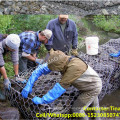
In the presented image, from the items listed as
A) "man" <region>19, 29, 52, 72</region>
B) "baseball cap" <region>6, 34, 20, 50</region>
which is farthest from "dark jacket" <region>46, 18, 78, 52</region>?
"baseball cap" <region>6, 34, 20, 50</region>

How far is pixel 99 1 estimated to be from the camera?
0.88 m

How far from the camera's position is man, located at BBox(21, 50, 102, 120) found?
6.88ft

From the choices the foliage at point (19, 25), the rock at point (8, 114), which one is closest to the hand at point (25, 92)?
the rock at point (8, 114)

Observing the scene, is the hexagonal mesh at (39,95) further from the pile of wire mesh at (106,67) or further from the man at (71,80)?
the pile of wire mesh at (106,67)

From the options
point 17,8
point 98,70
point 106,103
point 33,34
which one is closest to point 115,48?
point 98,70

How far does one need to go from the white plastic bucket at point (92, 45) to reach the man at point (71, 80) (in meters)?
1.31

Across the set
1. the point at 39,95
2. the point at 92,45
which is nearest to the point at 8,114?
the point at 39,95

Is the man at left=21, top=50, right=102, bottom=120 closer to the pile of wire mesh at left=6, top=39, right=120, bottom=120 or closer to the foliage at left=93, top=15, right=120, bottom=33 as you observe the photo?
the pile of wire mesh at left=6, top=39, right=120, bottom=120

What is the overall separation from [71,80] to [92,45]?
170cm

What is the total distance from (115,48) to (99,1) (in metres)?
3.62

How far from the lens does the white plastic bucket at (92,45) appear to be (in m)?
3.49

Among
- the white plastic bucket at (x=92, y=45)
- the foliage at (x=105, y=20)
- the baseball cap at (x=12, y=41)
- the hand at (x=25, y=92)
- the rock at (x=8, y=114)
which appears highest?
the foliage at (x=105, y=20)

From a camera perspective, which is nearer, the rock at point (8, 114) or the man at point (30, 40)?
the rock at point (8, 114)

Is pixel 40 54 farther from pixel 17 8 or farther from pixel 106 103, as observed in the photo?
pixel 17 8
